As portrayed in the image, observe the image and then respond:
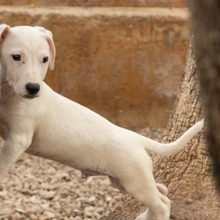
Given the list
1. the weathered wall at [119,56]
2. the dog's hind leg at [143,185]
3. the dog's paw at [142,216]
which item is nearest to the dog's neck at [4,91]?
the dog's hind leg at [143,185]

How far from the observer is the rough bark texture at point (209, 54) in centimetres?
170

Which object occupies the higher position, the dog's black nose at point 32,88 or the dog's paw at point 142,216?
the dog's black nose at point 32,88

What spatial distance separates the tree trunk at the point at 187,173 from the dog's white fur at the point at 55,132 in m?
0.39

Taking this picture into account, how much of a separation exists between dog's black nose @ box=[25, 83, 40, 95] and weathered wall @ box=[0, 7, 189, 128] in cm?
333

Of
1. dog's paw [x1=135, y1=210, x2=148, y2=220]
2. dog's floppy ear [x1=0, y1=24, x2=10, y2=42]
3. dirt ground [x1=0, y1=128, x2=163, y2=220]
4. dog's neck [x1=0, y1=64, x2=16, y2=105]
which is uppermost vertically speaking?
dog's floppy ear [x1=0, y1=24, x2=10, y2=42]

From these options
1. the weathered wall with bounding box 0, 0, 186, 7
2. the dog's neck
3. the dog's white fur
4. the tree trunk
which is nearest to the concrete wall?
the weathered wall with bounding box 0, 0, 186, 7

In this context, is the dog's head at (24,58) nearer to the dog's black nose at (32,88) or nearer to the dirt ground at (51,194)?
the dog's black nose at (32,88)

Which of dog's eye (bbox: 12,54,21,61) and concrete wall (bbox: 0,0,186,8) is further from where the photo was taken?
concrete wall (bbox: 0,0,186,8)

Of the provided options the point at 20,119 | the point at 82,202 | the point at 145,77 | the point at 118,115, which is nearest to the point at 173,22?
the point at 145,77

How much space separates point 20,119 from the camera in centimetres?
329

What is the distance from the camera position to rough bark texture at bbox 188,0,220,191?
1701 millimetres

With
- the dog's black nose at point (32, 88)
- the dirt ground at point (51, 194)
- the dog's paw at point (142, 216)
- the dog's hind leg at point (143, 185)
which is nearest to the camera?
the dog's black nose at point (32, 88)

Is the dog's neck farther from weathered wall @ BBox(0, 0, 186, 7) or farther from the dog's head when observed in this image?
weathered wall @ BBox(0, 0, 186, 7)

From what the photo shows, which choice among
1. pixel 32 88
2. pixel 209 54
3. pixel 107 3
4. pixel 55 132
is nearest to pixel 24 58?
pixel 32 88
